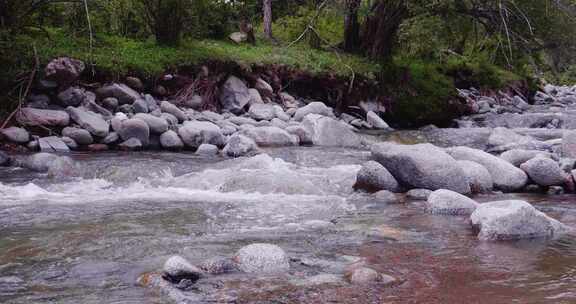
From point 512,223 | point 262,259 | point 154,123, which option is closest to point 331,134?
point 154,123

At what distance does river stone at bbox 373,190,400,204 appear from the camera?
675cm

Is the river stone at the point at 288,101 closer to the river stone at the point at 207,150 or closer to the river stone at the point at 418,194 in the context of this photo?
the river stone at the point at 207,150

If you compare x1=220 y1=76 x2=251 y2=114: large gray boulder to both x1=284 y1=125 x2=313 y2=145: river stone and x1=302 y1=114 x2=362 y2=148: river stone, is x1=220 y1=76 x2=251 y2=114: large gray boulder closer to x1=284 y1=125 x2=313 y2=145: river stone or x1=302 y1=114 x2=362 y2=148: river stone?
x1=302 y1=114 x2=362 y2=148: river stone

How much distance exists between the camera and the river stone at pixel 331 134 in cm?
1105

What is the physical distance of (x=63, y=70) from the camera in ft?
33.3

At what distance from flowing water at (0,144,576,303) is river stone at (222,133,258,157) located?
152 cm

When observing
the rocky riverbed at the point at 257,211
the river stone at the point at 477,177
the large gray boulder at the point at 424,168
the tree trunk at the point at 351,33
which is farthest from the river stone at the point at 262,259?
the tree trunk at the point at 351,33

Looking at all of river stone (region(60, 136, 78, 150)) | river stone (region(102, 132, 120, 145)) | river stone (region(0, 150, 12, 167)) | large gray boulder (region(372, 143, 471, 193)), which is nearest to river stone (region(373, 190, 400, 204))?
large gray boulder (region(372, 143, 471, 193))

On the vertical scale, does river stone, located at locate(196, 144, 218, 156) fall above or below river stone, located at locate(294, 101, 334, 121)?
A: below

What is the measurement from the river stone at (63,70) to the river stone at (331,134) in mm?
4096

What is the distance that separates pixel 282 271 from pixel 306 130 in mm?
7381

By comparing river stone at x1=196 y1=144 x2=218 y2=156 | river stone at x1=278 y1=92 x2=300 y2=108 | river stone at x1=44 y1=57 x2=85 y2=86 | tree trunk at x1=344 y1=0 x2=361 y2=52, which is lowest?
river stone at x1=196 y1=144 x2=218 y2=156

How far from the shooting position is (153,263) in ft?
13.2

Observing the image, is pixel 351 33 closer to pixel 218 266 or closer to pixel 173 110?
pixel 173 110
